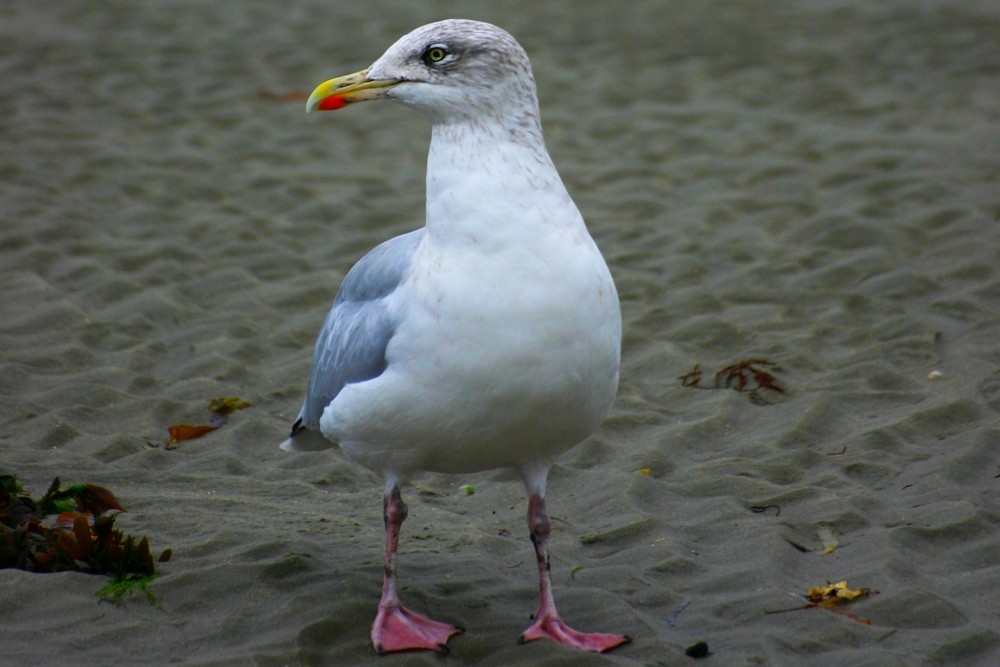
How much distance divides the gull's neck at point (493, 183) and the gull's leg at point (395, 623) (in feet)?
2.97

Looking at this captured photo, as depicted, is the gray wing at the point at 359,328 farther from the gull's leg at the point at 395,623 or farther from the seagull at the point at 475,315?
the gull's leg at the point at 395,623

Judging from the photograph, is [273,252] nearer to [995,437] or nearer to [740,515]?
[740,515]

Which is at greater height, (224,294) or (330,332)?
(330,332)

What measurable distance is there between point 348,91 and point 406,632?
1614mm

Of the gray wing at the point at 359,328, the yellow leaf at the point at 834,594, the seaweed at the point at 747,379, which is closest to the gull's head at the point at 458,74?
the gray wing at the point at 359,328

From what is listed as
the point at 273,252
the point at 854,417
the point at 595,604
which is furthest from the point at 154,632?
the point at 273,252

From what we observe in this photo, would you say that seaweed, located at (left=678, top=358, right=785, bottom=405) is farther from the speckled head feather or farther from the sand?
the speckled head feather

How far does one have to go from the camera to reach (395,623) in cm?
354

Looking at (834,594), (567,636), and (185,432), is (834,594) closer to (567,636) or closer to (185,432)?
(567,636)

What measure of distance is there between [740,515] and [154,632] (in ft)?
6.86

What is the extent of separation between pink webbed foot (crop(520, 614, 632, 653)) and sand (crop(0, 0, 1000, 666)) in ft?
0.19

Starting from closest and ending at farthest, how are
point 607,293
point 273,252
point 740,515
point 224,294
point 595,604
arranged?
point 607,293, point 595,604, point 740,515, point 224,294, point 273,252

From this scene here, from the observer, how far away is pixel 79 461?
4.91 metres

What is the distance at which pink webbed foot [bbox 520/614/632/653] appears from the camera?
3.48 meters
